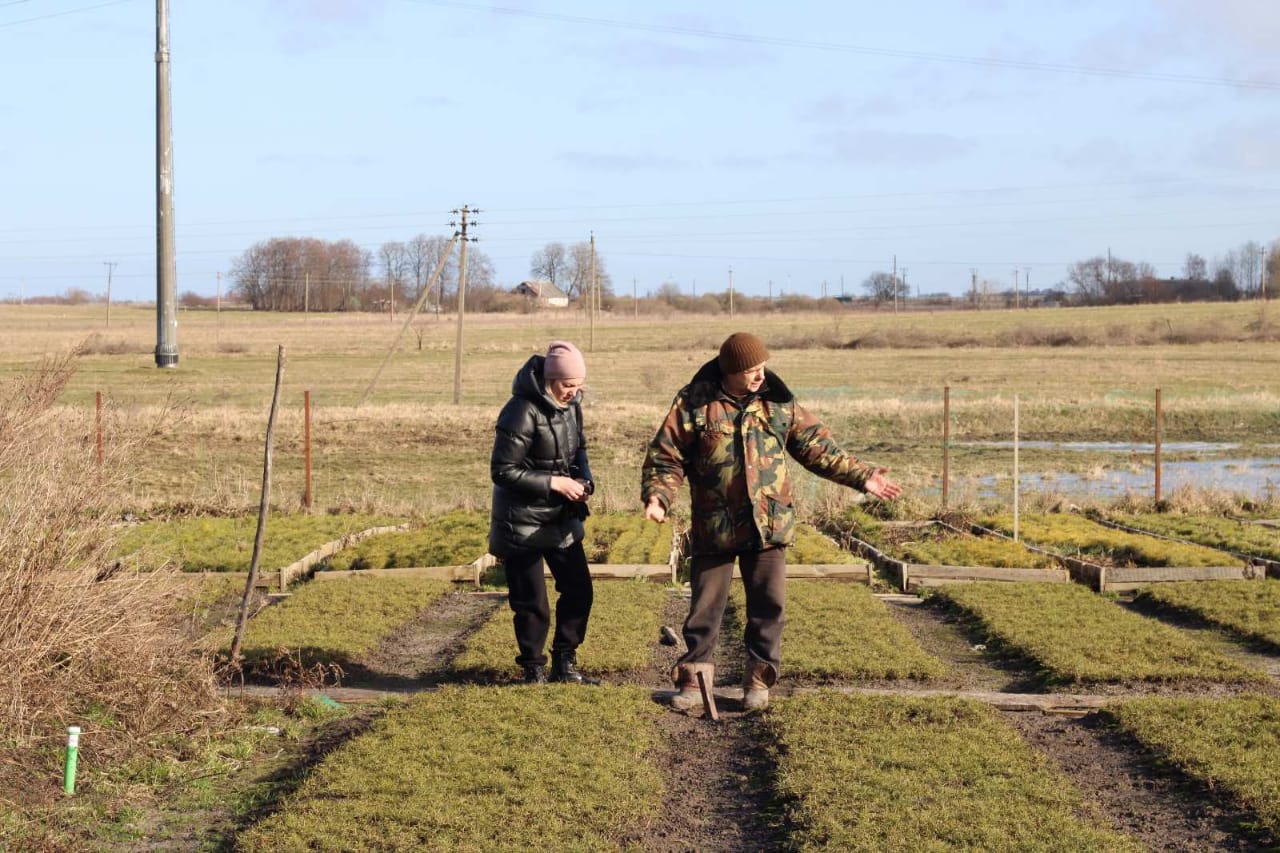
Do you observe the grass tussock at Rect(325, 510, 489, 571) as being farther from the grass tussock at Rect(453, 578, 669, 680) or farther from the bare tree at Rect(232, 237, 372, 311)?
the bare tree at Rect(232, 237, 372, 311)

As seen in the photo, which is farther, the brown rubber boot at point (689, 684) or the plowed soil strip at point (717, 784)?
→ the brown rubber boot at point (689, 684)

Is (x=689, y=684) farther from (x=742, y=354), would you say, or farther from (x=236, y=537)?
(x=236, y=537)

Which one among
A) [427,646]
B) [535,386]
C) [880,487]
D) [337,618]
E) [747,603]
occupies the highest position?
[535,386]

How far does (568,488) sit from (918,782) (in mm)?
2427

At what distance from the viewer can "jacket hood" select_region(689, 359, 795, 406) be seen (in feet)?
23.2

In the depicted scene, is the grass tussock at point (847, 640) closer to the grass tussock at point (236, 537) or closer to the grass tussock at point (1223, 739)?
the grass tussock at point (1223, 739)

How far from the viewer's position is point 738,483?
22.9 feet

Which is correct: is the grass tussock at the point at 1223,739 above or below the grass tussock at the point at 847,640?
above

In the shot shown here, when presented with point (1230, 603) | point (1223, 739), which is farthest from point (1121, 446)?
point (1223, 739)

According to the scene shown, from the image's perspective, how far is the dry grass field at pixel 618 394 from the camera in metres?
20.0

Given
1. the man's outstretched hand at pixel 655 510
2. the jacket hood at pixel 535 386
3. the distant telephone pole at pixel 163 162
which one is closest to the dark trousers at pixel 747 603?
the man's outstretched hand at pixel 655 510

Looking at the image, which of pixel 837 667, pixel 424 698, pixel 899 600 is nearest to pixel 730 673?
pixel 837 667

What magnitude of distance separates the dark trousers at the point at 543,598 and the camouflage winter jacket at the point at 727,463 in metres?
0.75

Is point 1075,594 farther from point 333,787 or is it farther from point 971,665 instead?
point 333,787
